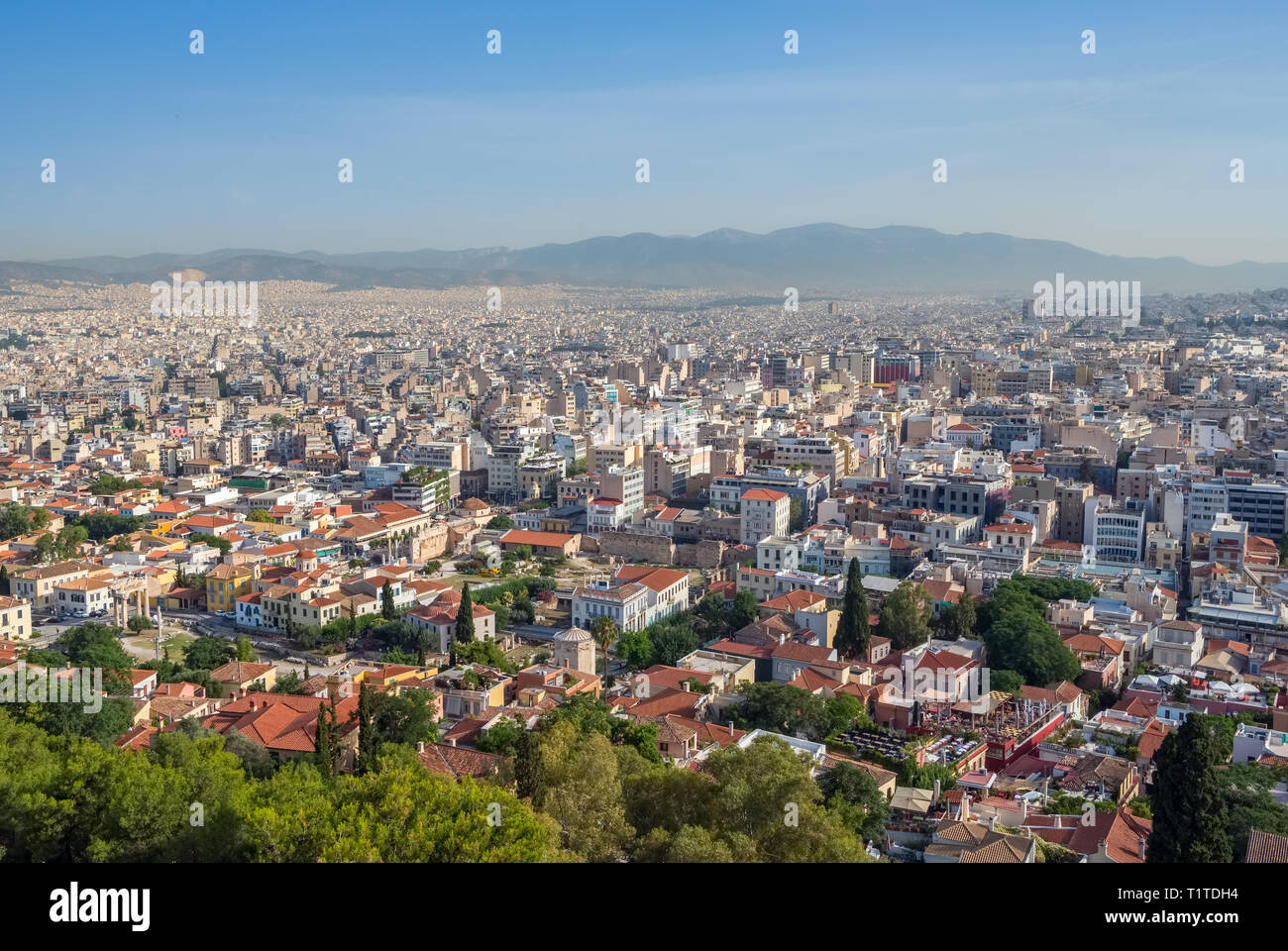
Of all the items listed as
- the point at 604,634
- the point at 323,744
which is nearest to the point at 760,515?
the point at 604,634

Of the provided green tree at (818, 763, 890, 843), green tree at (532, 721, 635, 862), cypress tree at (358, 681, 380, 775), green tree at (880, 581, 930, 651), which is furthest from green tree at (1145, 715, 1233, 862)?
green tree at (880, 581, 930, 651)

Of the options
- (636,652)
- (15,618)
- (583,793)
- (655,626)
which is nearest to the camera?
(583,793)

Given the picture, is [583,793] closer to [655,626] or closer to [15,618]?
[655,626]

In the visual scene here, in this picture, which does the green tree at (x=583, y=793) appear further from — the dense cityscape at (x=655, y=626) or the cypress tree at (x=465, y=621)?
the cypress tree at (x=465, y=621)

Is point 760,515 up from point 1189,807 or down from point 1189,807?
up
